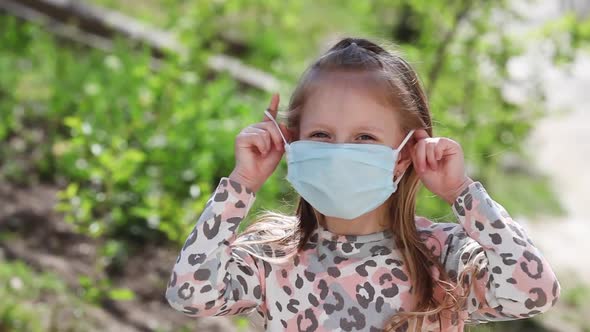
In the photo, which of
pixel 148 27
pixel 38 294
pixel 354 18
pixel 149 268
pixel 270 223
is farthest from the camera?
pixel 354 18

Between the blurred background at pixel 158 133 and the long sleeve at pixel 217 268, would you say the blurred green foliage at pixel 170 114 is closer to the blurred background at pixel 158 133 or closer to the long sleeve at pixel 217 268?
the blurred background at pixel 158 133

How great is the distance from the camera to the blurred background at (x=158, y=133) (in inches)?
170

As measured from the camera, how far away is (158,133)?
526 cm

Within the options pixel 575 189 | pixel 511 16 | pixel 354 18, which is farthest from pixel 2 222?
pixel 354 18

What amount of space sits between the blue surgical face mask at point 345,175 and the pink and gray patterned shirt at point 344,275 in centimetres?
9

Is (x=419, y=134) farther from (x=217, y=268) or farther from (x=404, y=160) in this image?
(x=217, y=268)

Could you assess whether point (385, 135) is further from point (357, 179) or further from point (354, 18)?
point (354, 18)

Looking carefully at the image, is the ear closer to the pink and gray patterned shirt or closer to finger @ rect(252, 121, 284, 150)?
the pink and gray patterned shirt

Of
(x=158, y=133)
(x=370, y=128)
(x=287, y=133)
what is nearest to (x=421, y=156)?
(x=370, y=128)

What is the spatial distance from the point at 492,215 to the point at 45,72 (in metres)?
4.51

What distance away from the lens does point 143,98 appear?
17.9 feet

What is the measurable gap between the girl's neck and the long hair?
20mm

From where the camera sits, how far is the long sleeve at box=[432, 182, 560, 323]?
7.09 ft

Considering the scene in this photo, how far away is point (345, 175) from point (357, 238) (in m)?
0.16
